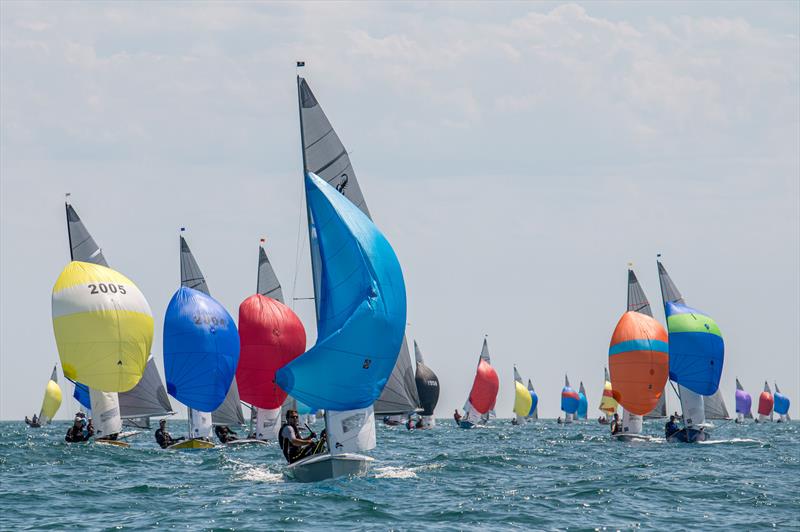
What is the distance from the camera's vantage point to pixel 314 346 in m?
26.9

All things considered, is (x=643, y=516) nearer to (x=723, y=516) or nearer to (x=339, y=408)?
(x=723, y=516)

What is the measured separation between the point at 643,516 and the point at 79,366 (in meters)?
22.6

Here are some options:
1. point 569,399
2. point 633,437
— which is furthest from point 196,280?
point 569,399

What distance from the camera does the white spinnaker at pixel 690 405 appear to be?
171 feet

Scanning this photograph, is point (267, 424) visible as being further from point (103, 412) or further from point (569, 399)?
point (569, 399)

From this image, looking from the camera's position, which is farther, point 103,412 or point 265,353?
point 265,353

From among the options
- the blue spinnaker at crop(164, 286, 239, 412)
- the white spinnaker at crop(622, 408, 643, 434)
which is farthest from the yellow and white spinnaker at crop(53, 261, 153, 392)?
the white spinnaker at crop(622, 408, 643, 434)

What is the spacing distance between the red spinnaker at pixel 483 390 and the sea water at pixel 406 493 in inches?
2132

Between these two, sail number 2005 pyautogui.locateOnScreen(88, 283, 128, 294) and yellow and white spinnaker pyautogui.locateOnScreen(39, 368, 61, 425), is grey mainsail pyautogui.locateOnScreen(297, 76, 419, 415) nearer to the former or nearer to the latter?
sail number 2005 pyautogui.locateOnScreen(88, 283, 128, 294)

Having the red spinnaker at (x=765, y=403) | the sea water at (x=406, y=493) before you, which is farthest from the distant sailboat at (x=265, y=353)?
the red spinnaker at (x=765, y=403)

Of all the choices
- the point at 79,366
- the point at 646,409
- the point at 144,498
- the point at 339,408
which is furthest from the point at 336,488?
the point at 646,409

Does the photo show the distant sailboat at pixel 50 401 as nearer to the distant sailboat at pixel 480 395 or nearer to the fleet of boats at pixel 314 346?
the distant sailboat at pixel 480 395

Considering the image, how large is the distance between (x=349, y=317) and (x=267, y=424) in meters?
19.5

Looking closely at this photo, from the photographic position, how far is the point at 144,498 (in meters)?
25.7
